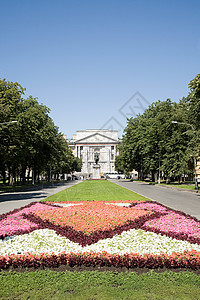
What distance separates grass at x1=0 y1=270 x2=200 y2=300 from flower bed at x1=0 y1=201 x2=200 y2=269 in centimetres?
47

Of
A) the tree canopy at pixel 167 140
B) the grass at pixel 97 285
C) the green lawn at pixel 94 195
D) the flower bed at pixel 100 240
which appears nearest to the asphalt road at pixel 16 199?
the green lawn at pixel 94 195

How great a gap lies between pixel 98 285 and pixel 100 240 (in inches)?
114

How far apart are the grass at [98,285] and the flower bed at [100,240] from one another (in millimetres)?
475

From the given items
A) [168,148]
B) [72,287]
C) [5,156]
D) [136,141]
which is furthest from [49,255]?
[136,141]

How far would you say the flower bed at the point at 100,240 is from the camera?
626 centimetres

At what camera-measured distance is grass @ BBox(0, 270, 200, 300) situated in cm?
484

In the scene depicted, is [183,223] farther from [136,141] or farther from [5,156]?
[136,141]

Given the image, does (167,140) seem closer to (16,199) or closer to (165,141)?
(165,141)

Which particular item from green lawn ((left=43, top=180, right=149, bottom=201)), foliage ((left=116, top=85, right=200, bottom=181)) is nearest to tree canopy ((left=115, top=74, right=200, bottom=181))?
foliage ((left=116, top=85, right=200, bottom=181))

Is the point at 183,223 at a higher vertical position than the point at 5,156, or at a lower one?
lower

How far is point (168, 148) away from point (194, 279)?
42214 millimetres

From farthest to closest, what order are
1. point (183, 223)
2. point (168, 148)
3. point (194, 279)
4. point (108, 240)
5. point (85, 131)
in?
1. point (85, 131)
2. point (168, 148)
3. point (183, 223)
4. point (108, 240)
5. point (194, 279)

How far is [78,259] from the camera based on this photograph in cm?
630

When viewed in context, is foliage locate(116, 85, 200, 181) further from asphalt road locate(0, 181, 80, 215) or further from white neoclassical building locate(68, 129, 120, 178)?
white neoclassical building locate(68, 129, 120, 178)
